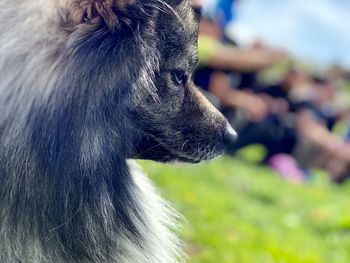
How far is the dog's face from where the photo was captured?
2.50 metres

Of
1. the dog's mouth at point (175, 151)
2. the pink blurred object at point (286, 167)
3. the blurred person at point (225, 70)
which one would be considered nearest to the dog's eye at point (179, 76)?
the dog's mouth at point (175, 151)

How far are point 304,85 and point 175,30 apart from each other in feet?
35.5

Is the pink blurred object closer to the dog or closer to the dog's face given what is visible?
the dog's face

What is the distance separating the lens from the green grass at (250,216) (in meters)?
5.17

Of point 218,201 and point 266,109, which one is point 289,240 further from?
point 266,109

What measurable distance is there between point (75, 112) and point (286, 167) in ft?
27.7

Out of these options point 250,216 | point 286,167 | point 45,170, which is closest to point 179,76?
point 45,170

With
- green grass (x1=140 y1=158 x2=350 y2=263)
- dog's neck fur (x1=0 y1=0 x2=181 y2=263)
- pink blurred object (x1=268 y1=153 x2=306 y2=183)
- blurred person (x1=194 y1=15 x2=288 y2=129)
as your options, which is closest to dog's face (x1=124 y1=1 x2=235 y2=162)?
dog's neck fur (x1=0 y1=0 x2=181 y2=263)

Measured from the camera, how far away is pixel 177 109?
270 cm

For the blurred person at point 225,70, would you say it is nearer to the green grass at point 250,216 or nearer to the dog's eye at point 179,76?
the green grass at point 250,216

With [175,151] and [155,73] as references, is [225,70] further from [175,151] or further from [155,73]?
[155,73]

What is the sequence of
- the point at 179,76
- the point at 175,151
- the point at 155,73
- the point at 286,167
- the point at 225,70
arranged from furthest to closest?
the point at 225,70, the point at 286,167, the point at 175,151, the point at 179,76, the point at 155,73

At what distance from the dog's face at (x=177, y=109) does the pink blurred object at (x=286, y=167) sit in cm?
706

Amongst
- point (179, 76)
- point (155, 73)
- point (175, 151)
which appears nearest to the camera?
point (155, 73)
